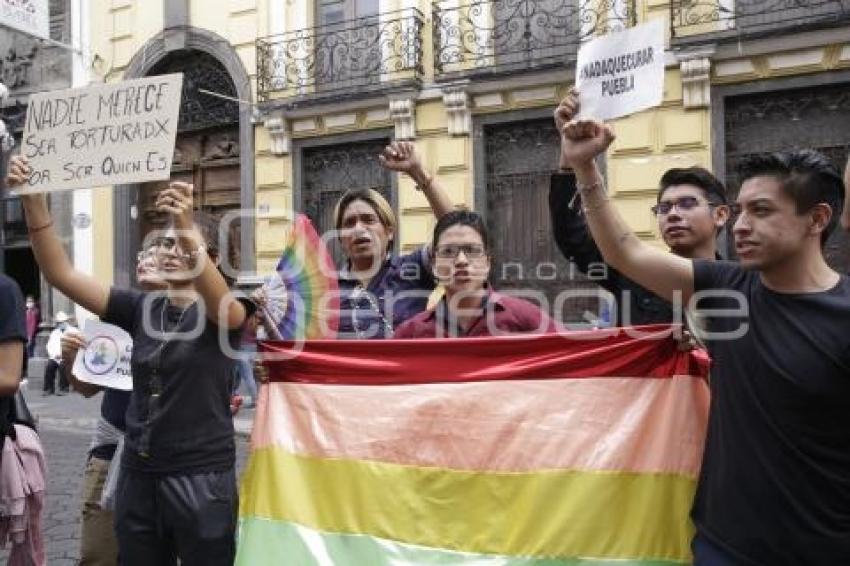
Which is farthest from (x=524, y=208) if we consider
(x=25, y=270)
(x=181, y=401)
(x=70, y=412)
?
(x=25, y=270)

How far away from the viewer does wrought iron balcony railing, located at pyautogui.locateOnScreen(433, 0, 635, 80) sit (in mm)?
10641

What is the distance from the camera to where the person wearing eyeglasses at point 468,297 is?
3.06 m

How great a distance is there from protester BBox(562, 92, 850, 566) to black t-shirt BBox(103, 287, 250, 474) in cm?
140

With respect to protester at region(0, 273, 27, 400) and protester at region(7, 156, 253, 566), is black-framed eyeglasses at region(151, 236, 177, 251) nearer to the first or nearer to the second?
protester at region(7, 156, 253, 566)

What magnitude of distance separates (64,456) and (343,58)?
6.84 meters

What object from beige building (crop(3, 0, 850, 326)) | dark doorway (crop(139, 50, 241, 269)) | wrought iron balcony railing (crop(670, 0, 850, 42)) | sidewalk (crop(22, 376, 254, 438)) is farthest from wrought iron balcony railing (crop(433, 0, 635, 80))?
sidewalk (crop(22, 376, 254, 438))

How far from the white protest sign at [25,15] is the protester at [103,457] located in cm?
584

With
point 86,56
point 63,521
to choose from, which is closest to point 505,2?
point 86,56

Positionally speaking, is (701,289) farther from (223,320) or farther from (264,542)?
(264,542)

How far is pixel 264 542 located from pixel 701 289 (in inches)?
65.9

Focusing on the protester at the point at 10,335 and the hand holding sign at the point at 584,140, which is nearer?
the hand holding sign at the point at 584,140

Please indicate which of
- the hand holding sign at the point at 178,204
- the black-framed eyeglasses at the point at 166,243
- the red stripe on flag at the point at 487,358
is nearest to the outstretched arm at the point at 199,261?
the hand holding sign at the point at 178,204

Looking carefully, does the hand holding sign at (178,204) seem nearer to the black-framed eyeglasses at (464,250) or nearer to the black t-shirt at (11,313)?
the black t-shirt at (11,313)

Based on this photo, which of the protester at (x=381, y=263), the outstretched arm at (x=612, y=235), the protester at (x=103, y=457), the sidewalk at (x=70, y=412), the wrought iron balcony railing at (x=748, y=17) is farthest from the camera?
the sidewalk at (x=70, y=412)
